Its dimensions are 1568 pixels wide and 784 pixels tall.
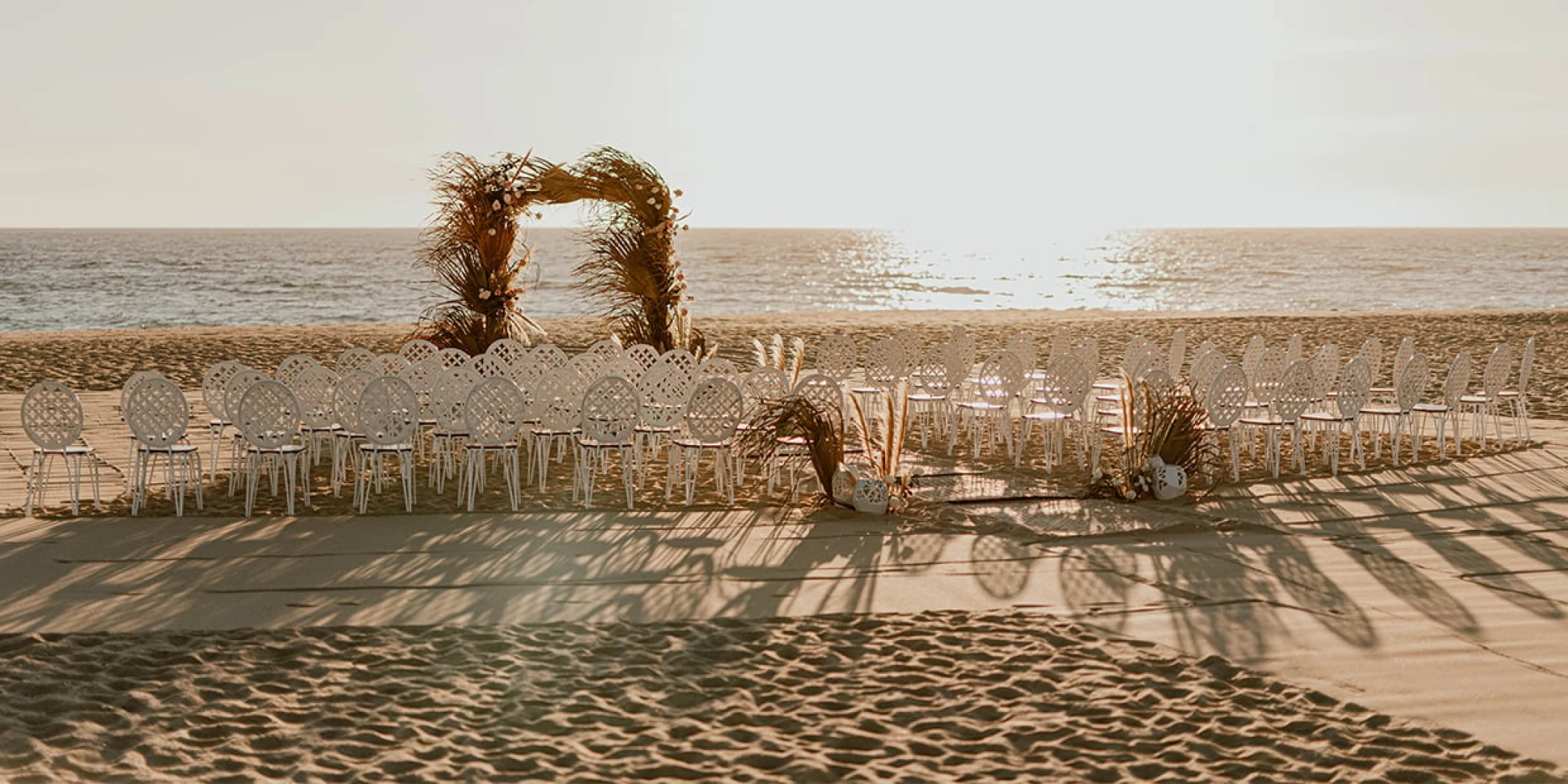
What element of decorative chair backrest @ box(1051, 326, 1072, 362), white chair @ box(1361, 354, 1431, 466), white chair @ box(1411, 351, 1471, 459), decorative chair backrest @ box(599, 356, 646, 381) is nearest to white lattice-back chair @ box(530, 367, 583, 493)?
decorative chair backrest @ box(599, 356, 646, 381)

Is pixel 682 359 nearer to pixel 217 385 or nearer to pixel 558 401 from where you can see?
pixel 558 401

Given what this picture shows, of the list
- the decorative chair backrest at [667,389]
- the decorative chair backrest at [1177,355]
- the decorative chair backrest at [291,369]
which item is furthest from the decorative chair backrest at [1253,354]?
the decorative chair backrest at [291,369]

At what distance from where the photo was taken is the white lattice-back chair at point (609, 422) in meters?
8.52

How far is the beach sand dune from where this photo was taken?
456 cm

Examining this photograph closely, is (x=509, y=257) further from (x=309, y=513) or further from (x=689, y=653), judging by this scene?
(x=689, y=653)

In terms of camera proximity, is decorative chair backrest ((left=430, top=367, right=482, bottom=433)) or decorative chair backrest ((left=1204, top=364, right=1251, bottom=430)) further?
decorative chair backrest ((left=1204, top=364, right=1251, bottom=430))

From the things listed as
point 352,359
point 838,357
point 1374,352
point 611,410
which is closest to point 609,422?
point 611,410

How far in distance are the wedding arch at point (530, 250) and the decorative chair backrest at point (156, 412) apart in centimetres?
450

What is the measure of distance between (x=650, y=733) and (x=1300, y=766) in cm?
222

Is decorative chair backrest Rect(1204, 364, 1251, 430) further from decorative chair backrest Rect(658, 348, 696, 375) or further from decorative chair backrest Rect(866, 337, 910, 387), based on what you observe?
decorative chair backrest Rect(658, 348, 696, 375)

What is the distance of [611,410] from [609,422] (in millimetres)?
144

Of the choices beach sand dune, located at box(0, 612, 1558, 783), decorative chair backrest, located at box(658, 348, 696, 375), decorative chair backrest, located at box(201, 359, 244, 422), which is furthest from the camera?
decorative chair backrest, located at box(658, 348, 696, 375)

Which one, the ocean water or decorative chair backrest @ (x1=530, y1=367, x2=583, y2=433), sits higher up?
the ocean water

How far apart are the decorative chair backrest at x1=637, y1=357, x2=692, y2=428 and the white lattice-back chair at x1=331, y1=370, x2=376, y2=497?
1919mm
